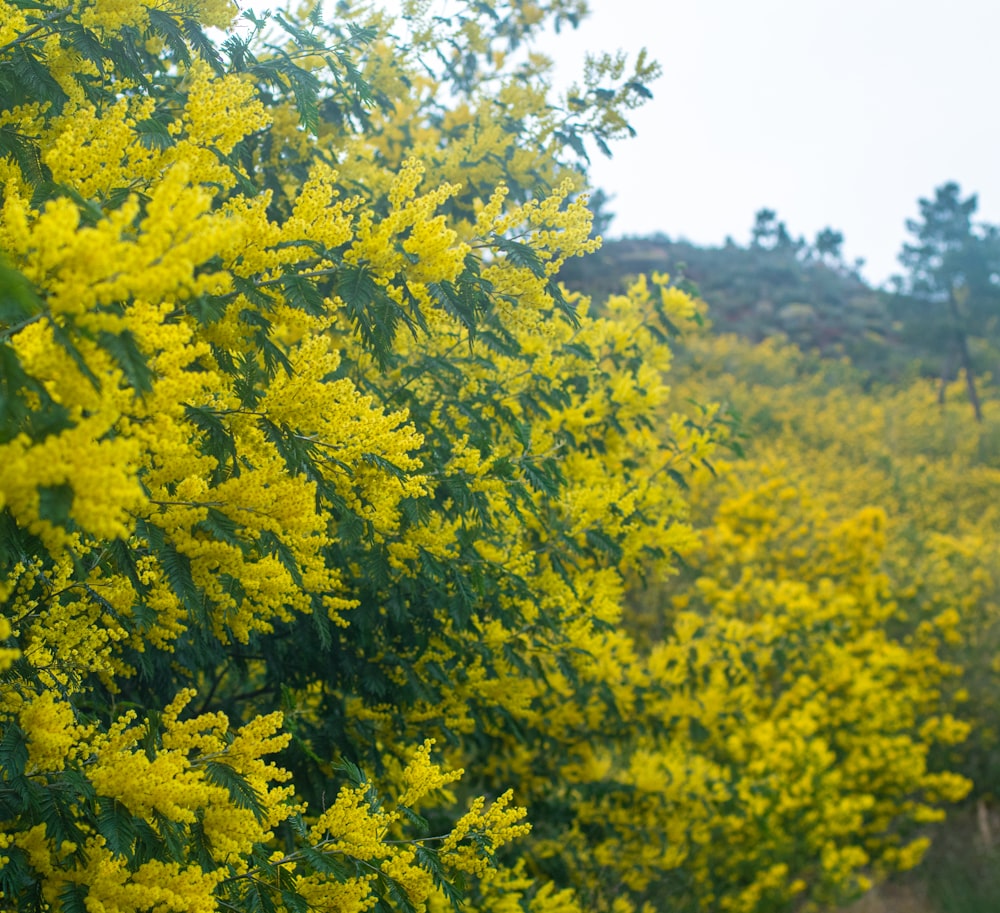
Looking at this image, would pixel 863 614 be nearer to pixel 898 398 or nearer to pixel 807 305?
pixel 898 398

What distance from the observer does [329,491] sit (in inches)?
82.3

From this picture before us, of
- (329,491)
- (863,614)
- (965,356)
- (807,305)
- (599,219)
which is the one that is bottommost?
(863,614)

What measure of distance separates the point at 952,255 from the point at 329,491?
28075 mm

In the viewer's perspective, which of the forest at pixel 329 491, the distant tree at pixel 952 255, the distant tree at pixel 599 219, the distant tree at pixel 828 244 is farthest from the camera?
the distant tree at pixel 828 244

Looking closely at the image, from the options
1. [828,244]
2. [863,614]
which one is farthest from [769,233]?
[863,614]

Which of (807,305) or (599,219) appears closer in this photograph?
(599,219)

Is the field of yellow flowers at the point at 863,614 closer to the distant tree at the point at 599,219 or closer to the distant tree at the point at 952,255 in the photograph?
the distant tree at the point at 599,219

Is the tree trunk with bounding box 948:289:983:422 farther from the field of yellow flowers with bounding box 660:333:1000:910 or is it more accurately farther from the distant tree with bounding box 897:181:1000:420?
the field of yellow flowers with bounding box 660:333:1000:910

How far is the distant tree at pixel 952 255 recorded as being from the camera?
86.5ft

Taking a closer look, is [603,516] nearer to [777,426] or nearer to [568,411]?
[568,411]

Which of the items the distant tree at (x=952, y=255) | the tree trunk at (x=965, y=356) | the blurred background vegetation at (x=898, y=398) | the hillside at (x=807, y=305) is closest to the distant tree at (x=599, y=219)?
the blurred background vegetation at (x=898, y=398)

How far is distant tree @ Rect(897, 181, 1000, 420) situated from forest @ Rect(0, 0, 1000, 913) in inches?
882

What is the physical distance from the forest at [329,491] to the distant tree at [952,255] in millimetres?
22407

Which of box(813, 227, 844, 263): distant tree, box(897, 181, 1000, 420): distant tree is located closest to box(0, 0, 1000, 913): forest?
box(897, 181, 1000, 420): distant tree
